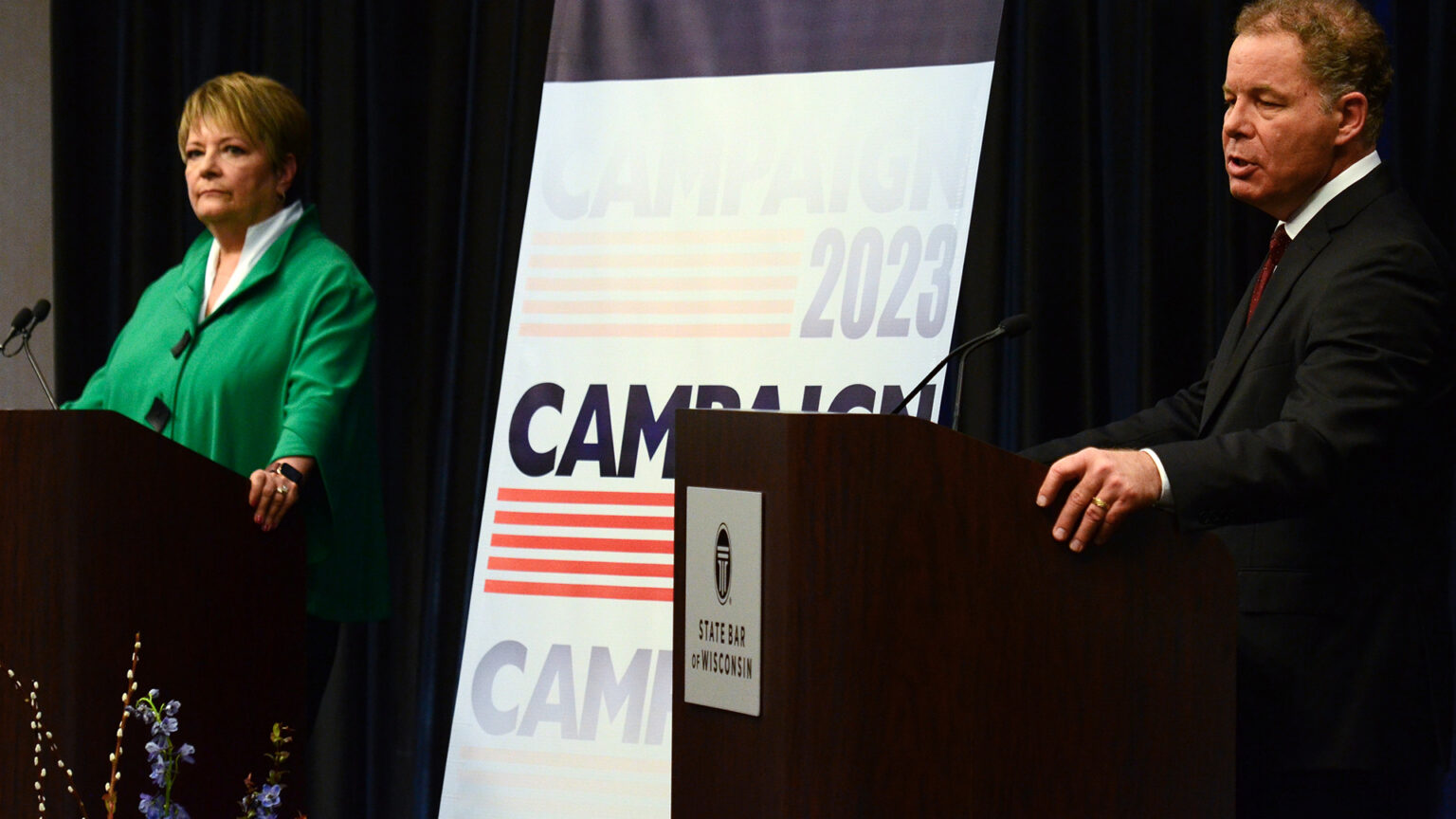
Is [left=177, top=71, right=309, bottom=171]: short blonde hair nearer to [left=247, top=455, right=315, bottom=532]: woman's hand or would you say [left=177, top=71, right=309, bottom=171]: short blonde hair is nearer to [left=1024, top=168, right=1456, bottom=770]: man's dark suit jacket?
[left=247, top=455, right=315, bottom=532]: woman's hand

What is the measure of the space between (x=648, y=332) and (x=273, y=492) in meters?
1.00

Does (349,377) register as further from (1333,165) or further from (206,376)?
(1333,165)

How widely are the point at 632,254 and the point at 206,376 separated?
971 mm

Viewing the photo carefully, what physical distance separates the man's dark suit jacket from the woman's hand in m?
1.55

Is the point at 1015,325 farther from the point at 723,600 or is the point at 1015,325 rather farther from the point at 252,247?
the point at 252,247

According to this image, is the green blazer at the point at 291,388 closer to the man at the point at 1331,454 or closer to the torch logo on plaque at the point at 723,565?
the torch logo on plaque at the point at 723,565

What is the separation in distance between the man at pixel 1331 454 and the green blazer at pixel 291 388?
5.23 ft

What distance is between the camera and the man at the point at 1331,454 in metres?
1.66

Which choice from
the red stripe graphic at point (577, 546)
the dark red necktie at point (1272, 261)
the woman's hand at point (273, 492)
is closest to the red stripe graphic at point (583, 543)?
the red stripe graphic at point (577, 546)

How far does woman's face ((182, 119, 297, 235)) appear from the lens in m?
2.92

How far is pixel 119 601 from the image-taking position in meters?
2.39

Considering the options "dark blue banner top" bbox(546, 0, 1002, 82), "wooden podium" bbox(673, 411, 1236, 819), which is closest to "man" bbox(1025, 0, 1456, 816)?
"wooden podium" bbox(673, 411, 1236, 819)

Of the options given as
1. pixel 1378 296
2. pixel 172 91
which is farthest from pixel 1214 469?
pixel 172 91

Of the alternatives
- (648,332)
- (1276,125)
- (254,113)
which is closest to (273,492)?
(254,113)
